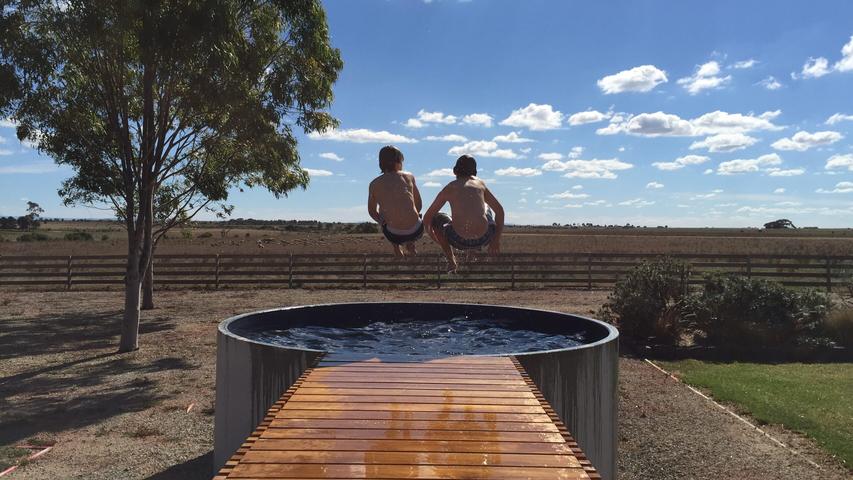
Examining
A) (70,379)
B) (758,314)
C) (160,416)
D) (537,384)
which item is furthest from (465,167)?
(758,314)

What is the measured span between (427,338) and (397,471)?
5160 mm

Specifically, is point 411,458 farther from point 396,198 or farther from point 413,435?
point 396,198

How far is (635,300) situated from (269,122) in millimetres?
7304

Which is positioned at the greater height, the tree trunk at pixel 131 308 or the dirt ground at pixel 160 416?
the tree trunk at pixel 131 308

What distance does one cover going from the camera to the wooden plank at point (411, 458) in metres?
2.49

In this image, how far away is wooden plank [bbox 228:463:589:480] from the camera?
2.37 m

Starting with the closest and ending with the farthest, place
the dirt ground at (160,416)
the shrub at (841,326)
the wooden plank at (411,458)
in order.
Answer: the wooden plank at (411,458)
the dirt ground at (160,416)
the shrub at (841,326)

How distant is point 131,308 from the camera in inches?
397

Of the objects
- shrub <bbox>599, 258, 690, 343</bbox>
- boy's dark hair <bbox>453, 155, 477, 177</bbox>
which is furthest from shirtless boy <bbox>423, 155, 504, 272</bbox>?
shrub <bbox>599, 258, 690, 343</bbox>

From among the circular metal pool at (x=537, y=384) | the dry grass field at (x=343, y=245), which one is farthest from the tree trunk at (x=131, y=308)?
the dry grass field at (x=343, y=245)

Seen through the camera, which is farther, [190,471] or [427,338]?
[427,338]

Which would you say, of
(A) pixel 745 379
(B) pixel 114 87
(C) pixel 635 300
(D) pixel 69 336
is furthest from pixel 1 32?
(A) pixel 745 379

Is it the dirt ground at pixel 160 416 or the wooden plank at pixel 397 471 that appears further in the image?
the dirt ground at pixel 160 416

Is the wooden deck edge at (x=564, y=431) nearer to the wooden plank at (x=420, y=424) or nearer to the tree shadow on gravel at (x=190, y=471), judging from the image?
the wooden plank at (x=420, y=424)
